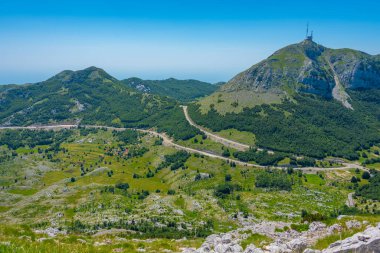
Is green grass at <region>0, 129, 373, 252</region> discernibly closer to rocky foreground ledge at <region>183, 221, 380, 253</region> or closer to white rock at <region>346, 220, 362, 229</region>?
rocky foreground ledge at <region>183, 221, 380, 253</region>

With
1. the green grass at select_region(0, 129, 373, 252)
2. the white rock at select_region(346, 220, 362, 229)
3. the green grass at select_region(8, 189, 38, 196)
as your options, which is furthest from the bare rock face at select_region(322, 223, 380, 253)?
the green grass at select_region(8, 189, 38, 196)

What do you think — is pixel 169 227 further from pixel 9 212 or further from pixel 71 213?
pixel 9 212

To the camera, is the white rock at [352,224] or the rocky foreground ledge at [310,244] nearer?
the rocky foreground ledge at [310,244]

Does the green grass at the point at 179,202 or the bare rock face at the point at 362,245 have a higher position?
the bare rock face at the point at 362,245

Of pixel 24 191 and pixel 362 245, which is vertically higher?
pixel 362 245

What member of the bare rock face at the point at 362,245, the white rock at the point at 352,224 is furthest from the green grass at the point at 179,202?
the bare rock face at the point at 362,245

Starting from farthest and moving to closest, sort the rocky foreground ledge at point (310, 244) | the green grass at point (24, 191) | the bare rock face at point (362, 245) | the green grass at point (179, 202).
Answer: the green grass at point (24, 191)
the green grass at point (179, 202)
the rocky foreground ledge at point (310, 244)
the bare rock face at point (362, 245)

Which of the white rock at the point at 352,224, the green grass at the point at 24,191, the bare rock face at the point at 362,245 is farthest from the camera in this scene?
the green grass at the point at 24,191

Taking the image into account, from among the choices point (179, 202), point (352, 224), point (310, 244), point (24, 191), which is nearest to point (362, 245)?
point (310, 244)

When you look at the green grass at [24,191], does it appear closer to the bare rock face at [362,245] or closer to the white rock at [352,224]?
the white rock at [352,224]

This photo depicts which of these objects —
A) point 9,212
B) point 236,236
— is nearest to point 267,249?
point 236,236

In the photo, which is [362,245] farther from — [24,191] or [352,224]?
[24,191]
